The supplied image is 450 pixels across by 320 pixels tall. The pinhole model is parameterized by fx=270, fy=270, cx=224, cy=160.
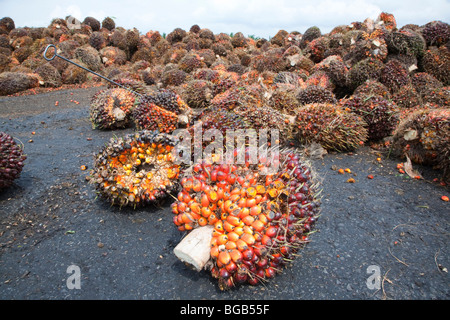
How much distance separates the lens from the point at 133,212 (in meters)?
2.72

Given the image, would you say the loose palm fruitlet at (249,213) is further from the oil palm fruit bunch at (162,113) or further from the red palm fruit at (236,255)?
the oil palm fruit bunch at (162,113)

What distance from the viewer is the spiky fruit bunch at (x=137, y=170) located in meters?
2.56

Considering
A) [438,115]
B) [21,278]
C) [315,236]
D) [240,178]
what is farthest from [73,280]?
[438,115]

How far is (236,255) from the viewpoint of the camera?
65.1 inches

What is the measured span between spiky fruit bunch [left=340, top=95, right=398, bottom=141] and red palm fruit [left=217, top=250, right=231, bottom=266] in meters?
3.49

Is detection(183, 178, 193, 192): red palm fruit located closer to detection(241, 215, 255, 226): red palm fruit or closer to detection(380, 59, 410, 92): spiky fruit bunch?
detection(241, 215, 255, 226): red palm fruit

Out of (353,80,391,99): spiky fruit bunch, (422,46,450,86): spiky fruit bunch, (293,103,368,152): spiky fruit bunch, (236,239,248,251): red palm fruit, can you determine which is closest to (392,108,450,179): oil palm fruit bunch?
(293,103,368,152): spiky fruit bunch

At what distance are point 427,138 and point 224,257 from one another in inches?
123

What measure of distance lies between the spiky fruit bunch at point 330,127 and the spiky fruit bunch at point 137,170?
212 centimetres

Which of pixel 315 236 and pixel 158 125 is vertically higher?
pixel 158 125
